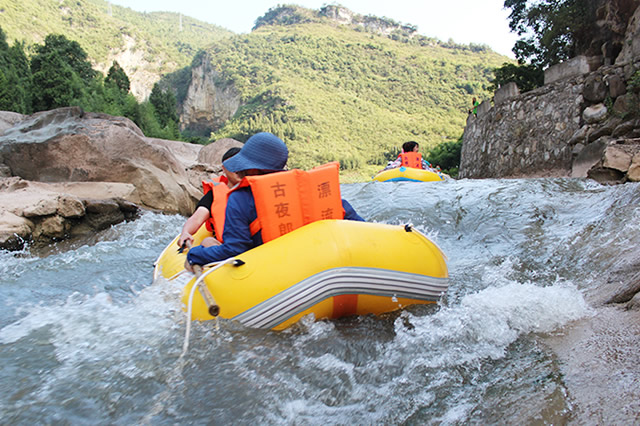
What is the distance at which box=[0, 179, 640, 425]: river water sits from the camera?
5.65ft

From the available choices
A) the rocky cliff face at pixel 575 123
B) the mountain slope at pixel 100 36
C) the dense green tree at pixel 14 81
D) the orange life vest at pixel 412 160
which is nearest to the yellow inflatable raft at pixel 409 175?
the orange life vest at pixel 412 160

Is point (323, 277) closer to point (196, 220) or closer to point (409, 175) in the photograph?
point (196, 220)

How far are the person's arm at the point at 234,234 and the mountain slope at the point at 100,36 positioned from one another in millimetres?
55619

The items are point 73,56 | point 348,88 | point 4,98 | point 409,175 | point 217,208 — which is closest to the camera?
point 217,208

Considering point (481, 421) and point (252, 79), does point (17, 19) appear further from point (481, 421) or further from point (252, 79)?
point (481, 421)

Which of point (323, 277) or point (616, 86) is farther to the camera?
point (616, 86)

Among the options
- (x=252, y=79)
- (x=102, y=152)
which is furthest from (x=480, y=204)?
(x=252, y=79)

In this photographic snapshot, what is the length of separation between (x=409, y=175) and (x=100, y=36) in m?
74.7

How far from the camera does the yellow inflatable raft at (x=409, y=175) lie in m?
9.12

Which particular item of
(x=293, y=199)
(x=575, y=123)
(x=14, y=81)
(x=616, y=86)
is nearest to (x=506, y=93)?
(x=575, y=123)

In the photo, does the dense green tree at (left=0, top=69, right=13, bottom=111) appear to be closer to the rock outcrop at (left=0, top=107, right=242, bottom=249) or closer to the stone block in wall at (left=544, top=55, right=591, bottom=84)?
the rock outcrop at (left=0, top=107, right=242, bottom=249)

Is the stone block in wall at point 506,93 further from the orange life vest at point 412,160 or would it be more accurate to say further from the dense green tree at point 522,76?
the orange life vest at point 412,160

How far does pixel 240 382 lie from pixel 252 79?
7204 cm

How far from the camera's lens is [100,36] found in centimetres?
6788
